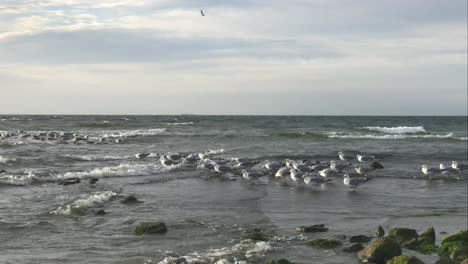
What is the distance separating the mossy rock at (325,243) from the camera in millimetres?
9391

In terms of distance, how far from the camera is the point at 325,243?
372 inches

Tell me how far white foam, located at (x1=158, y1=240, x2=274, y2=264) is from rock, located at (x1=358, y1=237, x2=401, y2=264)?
63.5 inches

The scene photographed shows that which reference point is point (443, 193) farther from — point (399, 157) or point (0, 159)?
point (0, 159)

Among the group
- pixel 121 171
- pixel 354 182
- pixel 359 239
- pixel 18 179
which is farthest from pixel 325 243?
pixel 121 171

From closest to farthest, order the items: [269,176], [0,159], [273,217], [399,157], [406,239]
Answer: [406,239], [273,217], [269,176], [0,159], [399,157]

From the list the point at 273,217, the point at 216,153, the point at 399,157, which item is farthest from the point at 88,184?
the point at 399,157

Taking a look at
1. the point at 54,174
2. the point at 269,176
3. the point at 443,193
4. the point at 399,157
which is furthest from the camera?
the point at 399,157

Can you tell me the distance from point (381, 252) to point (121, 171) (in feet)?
44.6

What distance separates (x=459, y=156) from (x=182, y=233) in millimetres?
24085

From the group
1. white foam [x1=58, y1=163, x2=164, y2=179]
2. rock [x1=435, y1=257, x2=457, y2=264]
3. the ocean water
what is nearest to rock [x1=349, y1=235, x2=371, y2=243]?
the ocean water

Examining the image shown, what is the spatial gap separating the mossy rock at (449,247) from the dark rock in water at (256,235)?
308 centimetres

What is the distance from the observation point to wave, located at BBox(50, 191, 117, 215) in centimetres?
1198

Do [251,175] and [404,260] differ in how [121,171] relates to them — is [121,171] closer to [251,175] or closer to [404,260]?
[251,175]

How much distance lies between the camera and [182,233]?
33.5ft
